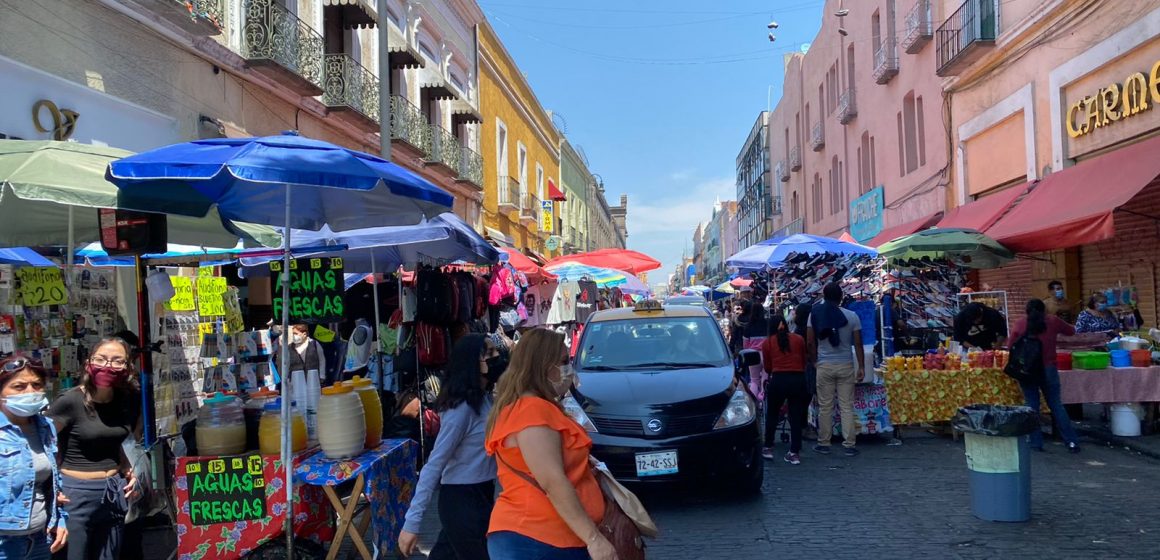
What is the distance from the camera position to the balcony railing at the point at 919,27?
18750 mm

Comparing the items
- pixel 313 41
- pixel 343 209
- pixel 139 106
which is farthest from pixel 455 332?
pixel 313 41

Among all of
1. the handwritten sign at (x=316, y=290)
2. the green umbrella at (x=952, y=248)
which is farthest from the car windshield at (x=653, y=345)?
the green umbrella at (x=952, y=248)

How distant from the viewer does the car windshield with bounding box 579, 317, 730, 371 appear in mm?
7875

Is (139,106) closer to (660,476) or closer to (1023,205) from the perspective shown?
(660,476)

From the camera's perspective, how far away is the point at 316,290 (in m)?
5.62

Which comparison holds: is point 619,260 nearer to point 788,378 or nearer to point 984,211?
point 984,211

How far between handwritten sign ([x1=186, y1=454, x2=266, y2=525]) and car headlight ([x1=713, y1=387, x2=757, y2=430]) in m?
3.59

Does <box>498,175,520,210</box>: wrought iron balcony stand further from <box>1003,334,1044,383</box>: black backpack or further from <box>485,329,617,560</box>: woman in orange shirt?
<box>485,329,617,560</box>: woman in orange shirt

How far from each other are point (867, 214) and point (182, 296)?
2145cm

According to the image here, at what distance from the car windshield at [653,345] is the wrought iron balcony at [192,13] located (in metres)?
6.53

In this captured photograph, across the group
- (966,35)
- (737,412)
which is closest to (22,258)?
(737,412)

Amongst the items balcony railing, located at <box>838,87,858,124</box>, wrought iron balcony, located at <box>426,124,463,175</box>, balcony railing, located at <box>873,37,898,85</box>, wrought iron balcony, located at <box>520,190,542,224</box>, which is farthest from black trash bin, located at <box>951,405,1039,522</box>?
wrought iron balcony, located at <box>520,190,542,224</box>

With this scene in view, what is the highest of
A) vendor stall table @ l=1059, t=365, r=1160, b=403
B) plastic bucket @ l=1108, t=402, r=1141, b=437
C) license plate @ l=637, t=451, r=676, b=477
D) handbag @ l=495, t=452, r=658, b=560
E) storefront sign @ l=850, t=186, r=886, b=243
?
storefront sign @ l=850, t=186, r=886, b=243

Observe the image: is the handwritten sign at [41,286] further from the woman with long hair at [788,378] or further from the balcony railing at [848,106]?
the balcony railing at [848,106]
